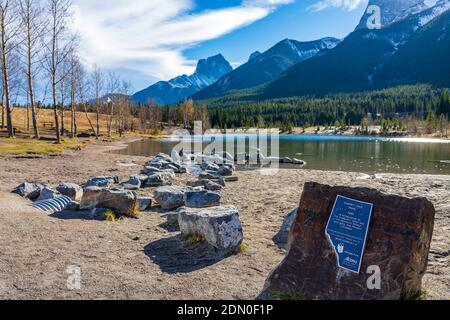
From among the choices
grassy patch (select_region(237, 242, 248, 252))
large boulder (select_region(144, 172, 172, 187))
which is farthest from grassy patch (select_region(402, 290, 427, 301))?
large boulder (select_region(144, 172, 172, 187))

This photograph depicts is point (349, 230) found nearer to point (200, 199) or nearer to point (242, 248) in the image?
point (242, 248)

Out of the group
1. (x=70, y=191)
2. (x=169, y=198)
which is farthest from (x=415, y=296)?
(x=70, y=191)

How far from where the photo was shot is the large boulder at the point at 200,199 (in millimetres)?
14582

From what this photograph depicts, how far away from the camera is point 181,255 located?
9.32m

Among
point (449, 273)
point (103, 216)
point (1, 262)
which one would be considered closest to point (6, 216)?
point (103, 216)

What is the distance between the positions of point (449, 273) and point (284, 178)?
18.3m

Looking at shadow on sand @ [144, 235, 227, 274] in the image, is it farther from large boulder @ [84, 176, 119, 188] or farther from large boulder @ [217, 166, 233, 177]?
large boulder @ [217, 166, 233, 177]

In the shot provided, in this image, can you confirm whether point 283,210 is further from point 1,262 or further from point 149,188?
point 1,262

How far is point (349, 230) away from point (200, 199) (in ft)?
27.5

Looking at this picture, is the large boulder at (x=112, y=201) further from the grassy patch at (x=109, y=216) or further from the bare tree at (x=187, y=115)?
the bare tree at (x=187, y=115)

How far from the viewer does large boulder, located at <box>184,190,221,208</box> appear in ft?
47.8

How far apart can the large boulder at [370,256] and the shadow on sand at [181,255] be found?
215cm

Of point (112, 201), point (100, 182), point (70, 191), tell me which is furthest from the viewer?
point (100, 182)

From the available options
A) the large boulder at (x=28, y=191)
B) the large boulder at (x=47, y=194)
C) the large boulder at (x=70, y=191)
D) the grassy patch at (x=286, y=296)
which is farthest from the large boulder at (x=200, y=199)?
the grassy patch at (x=286, y=296)
